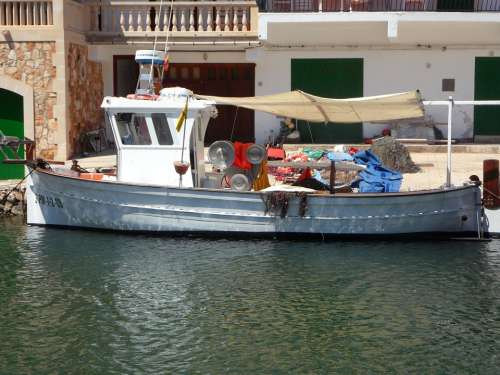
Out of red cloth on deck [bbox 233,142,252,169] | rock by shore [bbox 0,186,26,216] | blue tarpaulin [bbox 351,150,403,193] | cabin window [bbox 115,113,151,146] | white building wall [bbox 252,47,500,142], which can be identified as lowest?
rock by shore [bbox 0,186,26,216]

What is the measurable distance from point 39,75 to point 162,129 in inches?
263

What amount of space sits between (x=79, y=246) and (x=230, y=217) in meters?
2.64

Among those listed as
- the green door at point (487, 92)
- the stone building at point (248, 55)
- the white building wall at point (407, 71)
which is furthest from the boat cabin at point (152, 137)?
the green door at point (487, 92)

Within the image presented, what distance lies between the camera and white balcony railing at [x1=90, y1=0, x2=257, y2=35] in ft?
76.0

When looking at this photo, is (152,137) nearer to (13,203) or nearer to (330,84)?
(13,203)

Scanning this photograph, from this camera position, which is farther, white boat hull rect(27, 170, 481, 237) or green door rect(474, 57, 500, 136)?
green door rect(474, 57, 500, 136)

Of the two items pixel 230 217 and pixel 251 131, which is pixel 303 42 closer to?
pixel 251 131

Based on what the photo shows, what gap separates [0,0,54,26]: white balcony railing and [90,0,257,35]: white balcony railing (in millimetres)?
1896

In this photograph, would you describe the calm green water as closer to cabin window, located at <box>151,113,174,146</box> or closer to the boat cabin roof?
cabin window, located at <box>151,113,174,146</box>

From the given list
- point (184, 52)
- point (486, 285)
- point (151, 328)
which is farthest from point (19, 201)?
point (486, 285)

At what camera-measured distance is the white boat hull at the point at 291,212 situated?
15.6 meters

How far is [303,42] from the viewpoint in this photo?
943 inches

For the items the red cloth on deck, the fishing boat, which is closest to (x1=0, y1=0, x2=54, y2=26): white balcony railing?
the fishing boat

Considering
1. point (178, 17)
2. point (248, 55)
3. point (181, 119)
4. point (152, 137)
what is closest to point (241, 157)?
point (181, 119)
